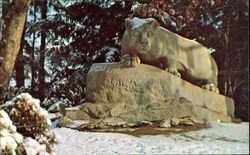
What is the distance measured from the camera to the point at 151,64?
4801 mm

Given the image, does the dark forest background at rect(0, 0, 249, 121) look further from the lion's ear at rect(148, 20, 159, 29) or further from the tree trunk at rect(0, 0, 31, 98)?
the tree trunk at rect(0, 0, 31, 98)

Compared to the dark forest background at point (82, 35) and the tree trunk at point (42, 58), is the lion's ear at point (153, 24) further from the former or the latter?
the tree trunk at point (42, 58)

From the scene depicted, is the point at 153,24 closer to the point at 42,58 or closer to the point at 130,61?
the point at 130,61

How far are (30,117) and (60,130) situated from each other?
123 centimetres

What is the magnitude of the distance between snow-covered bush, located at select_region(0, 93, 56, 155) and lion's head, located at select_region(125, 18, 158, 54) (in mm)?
1944

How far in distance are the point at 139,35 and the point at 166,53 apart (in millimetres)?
538

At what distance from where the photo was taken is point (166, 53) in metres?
4.85

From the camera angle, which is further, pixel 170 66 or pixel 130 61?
pixel 170 66

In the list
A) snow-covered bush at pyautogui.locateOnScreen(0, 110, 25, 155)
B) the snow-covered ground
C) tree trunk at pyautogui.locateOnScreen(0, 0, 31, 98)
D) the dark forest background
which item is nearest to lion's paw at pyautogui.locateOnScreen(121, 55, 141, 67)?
the dark forest background

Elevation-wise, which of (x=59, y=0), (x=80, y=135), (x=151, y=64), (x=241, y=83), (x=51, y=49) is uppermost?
(x=59, y=0)

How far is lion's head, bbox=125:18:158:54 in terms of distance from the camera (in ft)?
14.9

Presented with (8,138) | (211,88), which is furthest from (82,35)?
(8,138)

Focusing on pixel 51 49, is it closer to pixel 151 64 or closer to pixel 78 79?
pixel 78 79

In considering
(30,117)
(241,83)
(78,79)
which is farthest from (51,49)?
(241,83)
